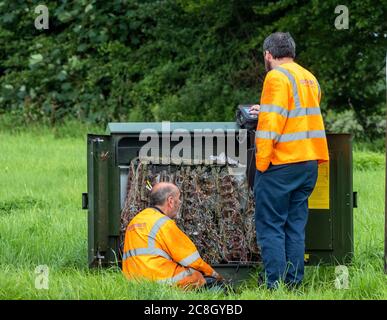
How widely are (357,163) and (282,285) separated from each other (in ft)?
24.9

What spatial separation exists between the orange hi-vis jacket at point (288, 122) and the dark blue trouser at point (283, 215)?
9 cm

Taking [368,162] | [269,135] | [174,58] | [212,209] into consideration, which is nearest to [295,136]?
[269,135]

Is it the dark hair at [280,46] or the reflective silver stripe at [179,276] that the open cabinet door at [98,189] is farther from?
the dark hair at [280,46]

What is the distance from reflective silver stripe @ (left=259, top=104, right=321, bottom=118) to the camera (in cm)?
711

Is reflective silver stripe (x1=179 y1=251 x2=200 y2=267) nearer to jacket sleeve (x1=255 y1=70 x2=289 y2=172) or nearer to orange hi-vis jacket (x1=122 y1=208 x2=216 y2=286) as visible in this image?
orange hi-vis jacket (x1=122 y1=208 x2=216 y2=286)

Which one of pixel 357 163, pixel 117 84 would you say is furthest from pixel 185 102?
pixel 357 163

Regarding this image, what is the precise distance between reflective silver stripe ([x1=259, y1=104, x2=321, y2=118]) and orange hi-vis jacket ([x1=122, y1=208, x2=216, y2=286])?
1056 mm

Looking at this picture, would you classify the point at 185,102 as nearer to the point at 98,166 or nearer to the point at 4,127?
the point at 4,127

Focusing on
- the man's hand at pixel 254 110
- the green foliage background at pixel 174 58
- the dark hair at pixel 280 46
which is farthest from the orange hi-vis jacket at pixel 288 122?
the green foliage background at pixel 174 58

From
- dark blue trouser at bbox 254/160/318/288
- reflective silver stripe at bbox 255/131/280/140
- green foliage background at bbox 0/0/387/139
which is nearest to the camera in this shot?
reflective silver stripe at bbox 255/131/280/140

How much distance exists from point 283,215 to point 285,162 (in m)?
0.37

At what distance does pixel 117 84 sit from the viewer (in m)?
21.3

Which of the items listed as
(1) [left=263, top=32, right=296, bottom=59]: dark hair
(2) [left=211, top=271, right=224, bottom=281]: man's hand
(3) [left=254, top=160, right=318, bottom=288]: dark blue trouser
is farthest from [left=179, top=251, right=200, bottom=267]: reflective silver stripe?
(1) [left=263, top=32, right=296, bottom=59]: dark hair

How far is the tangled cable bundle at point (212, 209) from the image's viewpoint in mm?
7738
